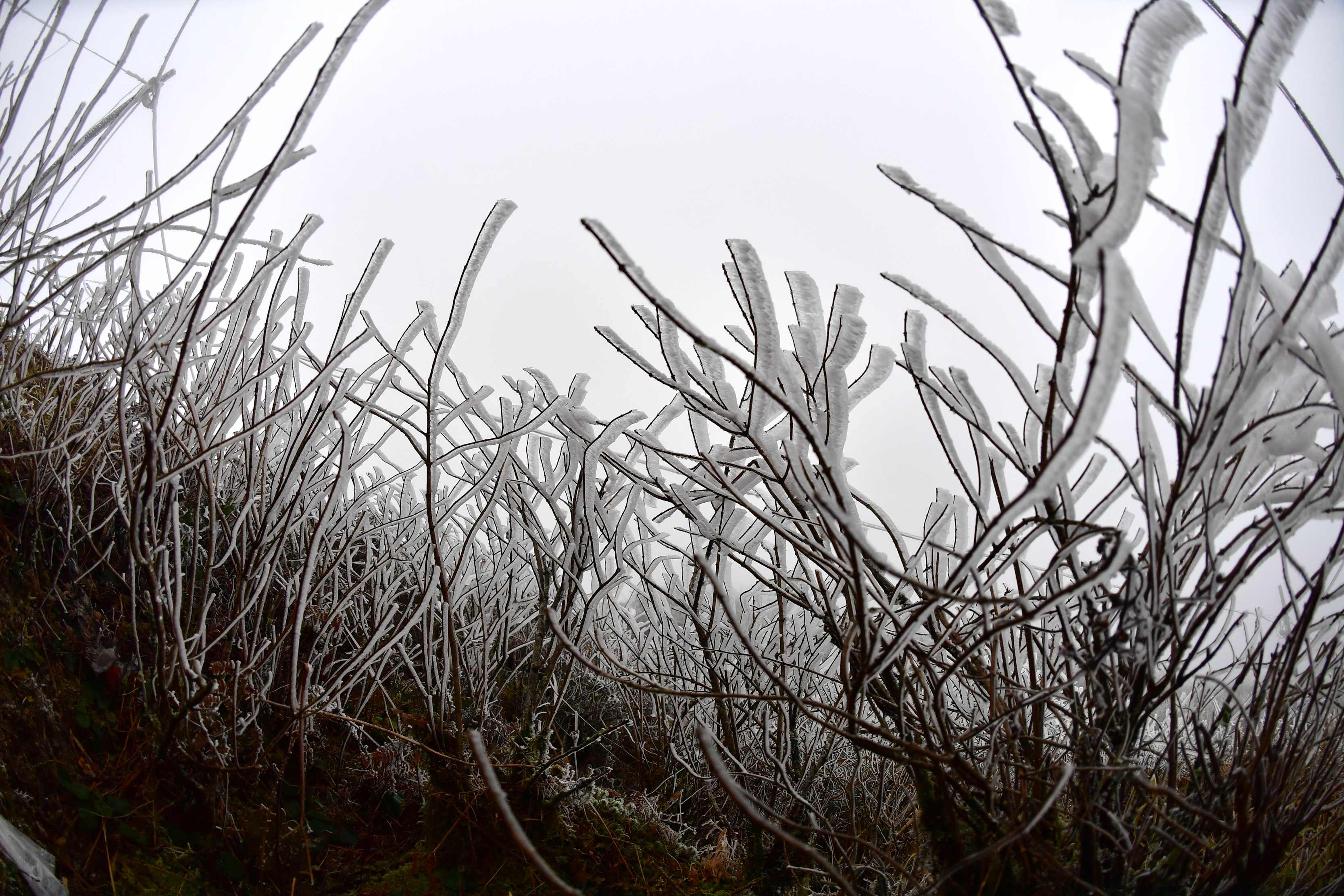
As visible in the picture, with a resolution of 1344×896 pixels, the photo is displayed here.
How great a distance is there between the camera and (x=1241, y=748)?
689 mm

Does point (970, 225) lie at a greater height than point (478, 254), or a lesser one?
greater

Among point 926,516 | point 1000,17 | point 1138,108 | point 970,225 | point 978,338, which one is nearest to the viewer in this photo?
point 1138,108

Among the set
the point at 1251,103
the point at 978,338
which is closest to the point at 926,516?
the point at 978,338

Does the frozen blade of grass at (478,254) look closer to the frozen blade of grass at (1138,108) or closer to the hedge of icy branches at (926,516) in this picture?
the hedge of icy branches at (926,516)

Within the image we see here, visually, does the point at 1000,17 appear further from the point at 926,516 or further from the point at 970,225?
the point at 926,516

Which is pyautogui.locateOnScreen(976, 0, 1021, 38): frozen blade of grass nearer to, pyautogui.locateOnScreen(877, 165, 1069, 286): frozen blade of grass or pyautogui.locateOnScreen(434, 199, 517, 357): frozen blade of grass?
pyautogui.locateOnScreen(877, 165, 1069, 286): frozen blade of grass

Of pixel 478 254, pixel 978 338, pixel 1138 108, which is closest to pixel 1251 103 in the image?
pixel 1138 108

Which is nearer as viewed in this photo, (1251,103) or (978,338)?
(1251,103)

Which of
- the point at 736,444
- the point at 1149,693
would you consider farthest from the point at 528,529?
the point at 1149,693

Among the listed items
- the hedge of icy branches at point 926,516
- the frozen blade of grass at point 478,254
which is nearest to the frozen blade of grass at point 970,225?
the hedge of icy branches at point 926,516

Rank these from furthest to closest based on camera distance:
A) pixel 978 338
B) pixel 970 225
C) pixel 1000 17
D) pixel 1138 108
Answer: pixel 978 338 → pixel 970 225 → pixel 1000 17 → pixel 1138 108

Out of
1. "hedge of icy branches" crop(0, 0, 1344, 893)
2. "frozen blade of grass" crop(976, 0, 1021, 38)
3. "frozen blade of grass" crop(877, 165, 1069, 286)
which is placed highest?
"frozen blade of grass" crop(976, 0, 1021, 38)

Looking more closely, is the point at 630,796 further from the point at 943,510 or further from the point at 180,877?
the point at 943,510

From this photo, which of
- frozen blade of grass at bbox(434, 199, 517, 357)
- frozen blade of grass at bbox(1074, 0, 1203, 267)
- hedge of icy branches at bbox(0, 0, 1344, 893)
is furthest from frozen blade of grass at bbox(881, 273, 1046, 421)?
frozen blade of grass at bbox(434, 199, 517, 357)
